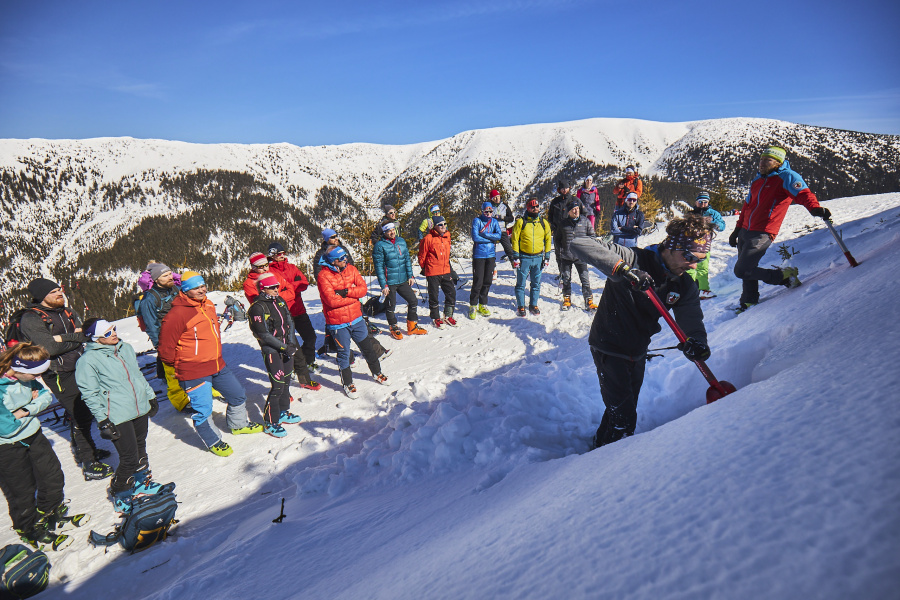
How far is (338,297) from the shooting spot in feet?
16.6

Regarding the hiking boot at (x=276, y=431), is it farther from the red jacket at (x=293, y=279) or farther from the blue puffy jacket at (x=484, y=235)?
the blue puffy jacket at (x=484, y=235)

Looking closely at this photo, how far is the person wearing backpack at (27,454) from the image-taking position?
10.1 feet

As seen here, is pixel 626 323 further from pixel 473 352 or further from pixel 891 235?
pixel 891 235

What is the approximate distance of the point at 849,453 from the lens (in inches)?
40.9

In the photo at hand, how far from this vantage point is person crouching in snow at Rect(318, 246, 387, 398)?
5.03 meters

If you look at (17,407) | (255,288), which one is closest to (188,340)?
(17,407)

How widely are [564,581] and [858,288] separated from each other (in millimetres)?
3206

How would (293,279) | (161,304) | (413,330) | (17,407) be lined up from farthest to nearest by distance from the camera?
(413,330)
(293,279)
(161,304)
(17,407)

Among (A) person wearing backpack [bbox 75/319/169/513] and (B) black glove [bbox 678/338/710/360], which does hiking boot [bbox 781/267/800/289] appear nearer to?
(B) black glove [bbox 678/338/710/360]

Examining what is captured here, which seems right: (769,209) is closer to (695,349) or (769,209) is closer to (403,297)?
(695,349)

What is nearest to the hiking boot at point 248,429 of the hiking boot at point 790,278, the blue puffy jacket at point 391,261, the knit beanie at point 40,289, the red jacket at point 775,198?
the knit beanie at point 40,289

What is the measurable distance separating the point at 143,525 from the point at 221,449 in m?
1.30

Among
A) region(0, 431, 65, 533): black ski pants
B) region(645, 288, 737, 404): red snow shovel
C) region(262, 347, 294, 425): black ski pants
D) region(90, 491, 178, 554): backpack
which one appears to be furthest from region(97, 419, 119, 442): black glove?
region(645, 288, 737, 404): red snow shovel

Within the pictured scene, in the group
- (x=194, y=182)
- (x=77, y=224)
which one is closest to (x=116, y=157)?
(x=77, y=224)
